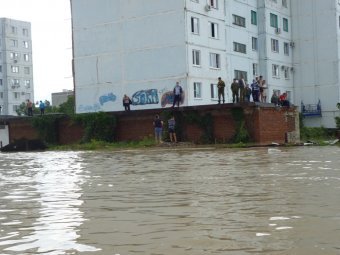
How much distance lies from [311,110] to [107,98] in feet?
72.6

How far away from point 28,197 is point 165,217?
10.1 feet

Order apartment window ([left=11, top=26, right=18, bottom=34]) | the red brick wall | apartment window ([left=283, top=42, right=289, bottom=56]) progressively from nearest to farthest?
the red brick wall, apartment window ([left=283, top=42, right=289, bottom=56]), apartment window ([left=11, top=26, right=18, bottom=34])

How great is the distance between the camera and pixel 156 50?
3819cm

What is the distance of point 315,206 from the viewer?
20.6 ft

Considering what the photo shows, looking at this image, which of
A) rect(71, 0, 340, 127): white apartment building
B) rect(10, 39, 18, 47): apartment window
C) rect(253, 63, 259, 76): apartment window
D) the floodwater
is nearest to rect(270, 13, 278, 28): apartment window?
rect(71, 0, 340, 127): white apartment building

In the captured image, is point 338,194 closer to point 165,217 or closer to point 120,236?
point 165,217

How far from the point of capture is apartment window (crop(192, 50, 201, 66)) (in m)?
37.7

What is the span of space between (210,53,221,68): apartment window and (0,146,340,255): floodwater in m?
29.9

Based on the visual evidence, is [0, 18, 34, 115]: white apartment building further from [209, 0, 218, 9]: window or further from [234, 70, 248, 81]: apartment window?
[209, 0, 218, 9]: window

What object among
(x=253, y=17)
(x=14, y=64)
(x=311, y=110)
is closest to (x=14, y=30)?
(x=14, y=64)

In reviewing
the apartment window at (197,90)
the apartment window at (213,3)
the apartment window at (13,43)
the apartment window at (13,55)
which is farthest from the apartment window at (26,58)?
the apartment window at (197,90)

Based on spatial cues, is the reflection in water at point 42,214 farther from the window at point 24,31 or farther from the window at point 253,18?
the window at point 24,31

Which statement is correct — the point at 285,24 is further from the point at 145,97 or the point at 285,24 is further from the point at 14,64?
the point at 14,64

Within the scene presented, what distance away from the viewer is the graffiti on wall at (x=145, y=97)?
38312 mm
